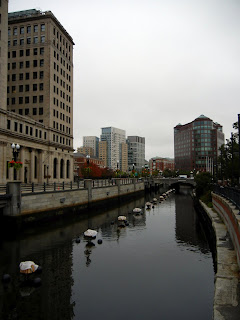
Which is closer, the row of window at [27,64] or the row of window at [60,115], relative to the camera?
the row of window at [27,64]

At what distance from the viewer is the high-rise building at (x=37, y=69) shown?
73.1 metres

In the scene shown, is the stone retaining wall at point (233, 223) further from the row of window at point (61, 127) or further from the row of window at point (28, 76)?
the row of window at point (28, 76)

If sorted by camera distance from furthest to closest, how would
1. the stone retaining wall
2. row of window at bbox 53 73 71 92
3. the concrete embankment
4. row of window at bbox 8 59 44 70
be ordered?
row of window at bbox 53 73 71 92 < row of window at bbox 8 59 44 70 < the stone retaining wall < the concrete embankment

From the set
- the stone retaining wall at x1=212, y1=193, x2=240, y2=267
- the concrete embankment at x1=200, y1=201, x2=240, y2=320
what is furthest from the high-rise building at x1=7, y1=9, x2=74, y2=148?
the concrete embankment at x1=200, y1=201, x2=240, y2=320

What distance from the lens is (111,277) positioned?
17.7 m

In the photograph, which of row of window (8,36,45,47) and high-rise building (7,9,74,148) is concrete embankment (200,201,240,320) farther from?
row of window (8,36,45,47)

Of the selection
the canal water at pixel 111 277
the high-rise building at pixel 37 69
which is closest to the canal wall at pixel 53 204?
the canal water at pixel 111 277

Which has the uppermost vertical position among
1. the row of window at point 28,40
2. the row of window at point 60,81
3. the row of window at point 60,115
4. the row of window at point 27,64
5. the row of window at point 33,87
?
the row of window at point 28,40

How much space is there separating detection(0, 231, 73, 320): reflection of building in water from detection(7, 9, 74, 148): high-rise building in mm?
53253

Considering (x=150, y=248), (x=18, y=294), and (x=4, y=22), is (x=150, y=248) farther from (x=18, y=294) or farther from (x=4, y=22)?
(x=4, y=22)

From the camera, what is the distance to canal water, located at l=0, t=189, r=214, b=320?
13.4 metres

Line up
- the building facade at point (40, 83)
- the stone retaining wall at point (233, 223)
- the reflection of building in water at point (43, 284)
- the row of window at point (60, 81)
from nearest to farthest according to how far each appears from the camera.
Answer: the reflection of building in water at point (43, 284) < the stone retaining wall at point (233, 223) < the building facade at point (40, 83) < the row of window at point (60, 81)

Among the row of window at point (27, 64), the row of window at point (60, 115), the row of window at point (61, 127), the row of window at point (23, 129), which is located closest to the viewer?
the row of window at point (23, 129)

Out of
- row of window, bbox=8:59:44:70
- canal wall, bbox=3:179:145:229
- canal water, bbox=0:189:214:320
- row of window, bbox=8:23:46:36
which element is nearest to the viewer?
canal water, bbox=0:189:214:320
